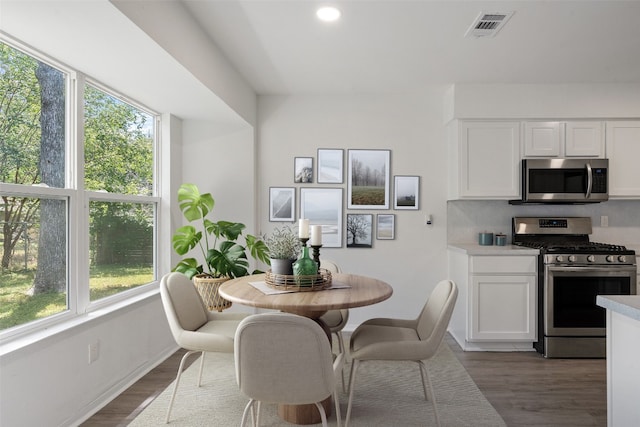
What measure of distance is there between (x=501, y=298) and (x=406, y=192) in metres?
1.36

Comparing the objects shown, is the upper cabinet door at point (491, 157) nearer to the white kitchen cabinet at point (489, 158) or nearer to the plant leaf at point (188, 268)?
the white kitchen cabinet at point (489, 158)

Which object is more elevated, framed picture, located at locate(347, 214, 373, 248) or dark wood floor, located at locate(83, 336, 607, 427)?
framed picture, located at locate(347, 214, 373, 248)

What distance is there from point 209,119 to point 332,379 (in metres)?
2.97

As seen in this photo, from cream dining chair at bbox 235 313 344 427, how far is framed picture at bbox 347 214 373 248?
261cm

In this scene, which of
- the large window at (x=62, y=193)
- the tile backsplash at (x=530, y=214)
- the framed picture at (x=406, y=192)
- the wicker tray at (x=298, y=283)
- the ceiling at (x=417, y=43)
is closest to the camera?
the large window at (x=62, y=193)

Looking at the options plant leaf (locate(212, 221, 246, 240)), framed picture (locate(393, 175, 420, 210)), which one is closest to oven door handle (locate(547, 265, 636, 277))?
framed picture (locate(393, 175, 420, 210))

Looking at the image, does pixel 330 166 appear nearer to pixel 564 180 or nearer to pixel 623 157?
pixel 564 180

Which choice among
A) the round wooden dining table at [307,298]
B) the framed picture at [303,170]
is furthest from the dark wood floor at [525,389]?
the framed picture at [303,170]

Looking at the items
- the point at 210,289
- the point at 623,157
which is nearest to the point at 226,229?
the point at 210,289

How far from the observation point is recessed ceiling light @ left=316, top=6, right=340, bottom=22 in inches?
94.7

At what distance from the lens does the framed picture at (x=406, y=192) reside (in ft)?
13.6

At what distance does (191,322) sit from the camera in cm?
236

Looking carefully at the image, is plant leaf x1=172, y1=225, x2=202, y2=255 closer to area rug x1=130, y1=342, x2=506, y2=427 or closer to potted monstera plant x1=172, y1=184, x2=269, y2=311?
potted monstera plant x1=172, y1=184, x2=269, y2=311

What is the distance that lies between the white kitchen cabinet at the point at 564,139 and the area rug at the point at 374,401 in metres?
2.19
